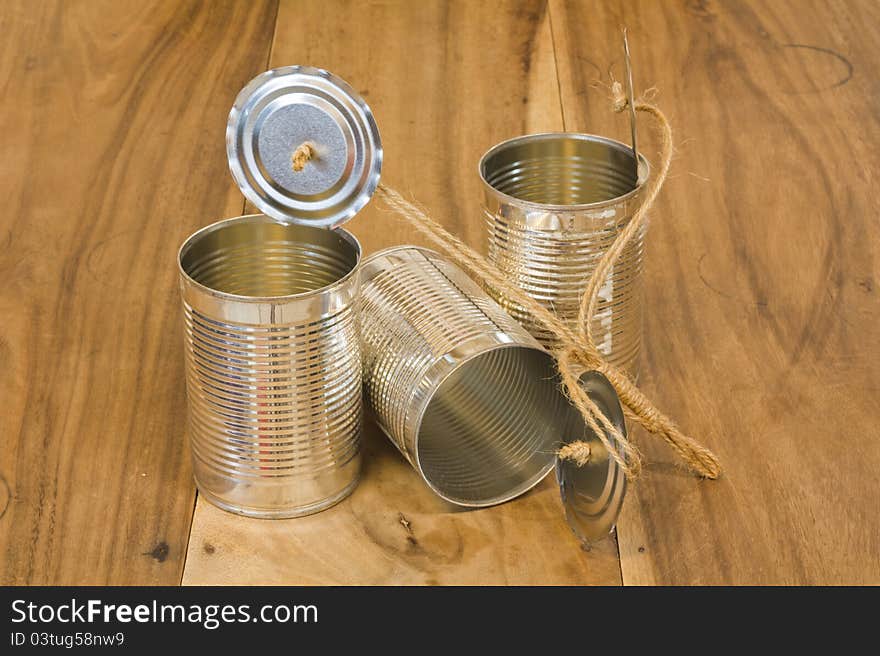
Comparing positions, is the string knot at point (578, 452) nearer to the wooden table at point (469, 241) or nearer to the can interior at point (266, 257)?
the wooden table at point (469, 241)

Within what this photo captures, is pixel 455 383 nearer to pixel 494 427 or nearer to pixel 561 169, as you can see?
pixel 494 427

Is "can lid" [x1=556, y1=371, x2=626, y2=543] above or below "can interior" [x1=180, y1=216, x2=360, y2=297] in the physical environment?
below

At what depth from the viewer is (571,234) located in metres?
1.03

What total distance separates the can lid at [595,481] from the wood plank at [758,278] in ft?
0.14

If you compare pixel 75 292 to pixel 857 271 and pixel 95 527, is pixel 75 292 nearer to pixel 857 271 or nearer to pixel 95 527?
pixel 95 527

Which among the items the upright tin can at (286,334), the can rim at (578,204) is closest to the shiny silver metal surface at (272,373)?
the upright tin can at (286,334)

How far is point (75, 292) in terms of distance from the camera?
1280 millimetres

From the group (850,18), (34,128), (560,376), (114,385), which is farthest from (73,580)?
(850,18)

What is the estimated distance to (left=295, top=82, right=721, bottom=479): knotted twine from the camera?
0.91 m

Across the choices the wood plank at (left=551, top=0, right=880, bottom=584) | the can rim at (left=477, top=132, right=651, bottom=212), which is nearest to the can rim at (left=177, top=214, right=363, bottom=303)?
the can rim at (left=477, top=132, right=651, bottom=212)

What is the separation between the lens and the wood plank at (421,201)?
949mm

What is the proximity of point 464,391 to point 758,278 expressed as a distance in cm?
38

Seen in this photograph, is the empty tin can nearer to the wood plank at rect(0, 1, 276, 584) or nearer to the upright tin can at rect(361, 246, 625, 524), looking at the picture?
the upright tin can at rect(361, 246, 625, 524)

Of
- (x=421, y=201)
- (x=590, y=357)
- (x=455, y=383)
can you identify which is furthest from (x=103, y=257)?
(x=590, y=357)
